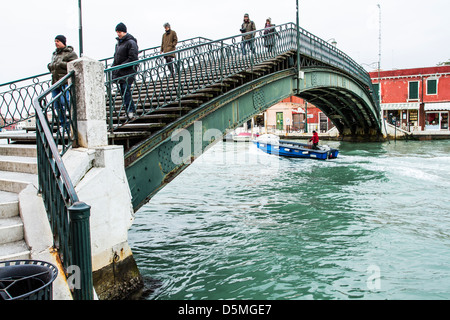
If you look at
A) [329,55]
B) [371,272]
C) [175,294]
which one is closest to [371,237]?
[371,272]

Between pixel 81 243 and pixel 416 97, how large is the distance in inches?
1634

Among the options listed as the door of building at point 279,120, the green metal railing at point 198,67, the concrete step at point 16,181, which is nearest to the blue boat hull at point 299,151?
the green metal railing at point 198,67

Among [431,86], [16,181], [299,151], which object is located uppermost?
[431,86]

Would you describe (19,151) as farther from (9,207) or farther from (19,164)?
(9,207)

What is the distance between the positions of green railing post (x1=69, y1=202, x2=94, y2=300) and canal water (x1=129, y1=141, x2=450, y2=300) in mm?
2591

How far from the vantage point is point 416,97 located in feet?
125

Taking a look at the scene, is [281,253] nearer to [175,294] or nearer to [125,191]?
[175,294]

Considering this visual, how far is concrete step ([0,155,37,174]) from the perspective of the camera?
5273 mm

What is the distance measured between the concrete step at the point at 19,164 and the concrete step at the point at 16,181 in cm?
11

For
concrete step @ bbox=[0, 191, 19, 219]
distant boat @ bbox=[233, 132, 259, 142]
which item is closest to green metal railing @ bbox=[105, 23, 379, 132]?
concrete step @ bbox=[0, 191, 19, 219]

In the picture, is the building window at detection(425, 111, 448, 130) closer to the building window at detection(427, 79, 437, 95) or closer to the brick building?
the brick building

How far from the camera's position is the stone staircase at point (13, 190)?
3.69 metres

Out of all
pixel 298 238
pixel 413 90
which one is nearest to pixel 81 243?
pixel 298 238
